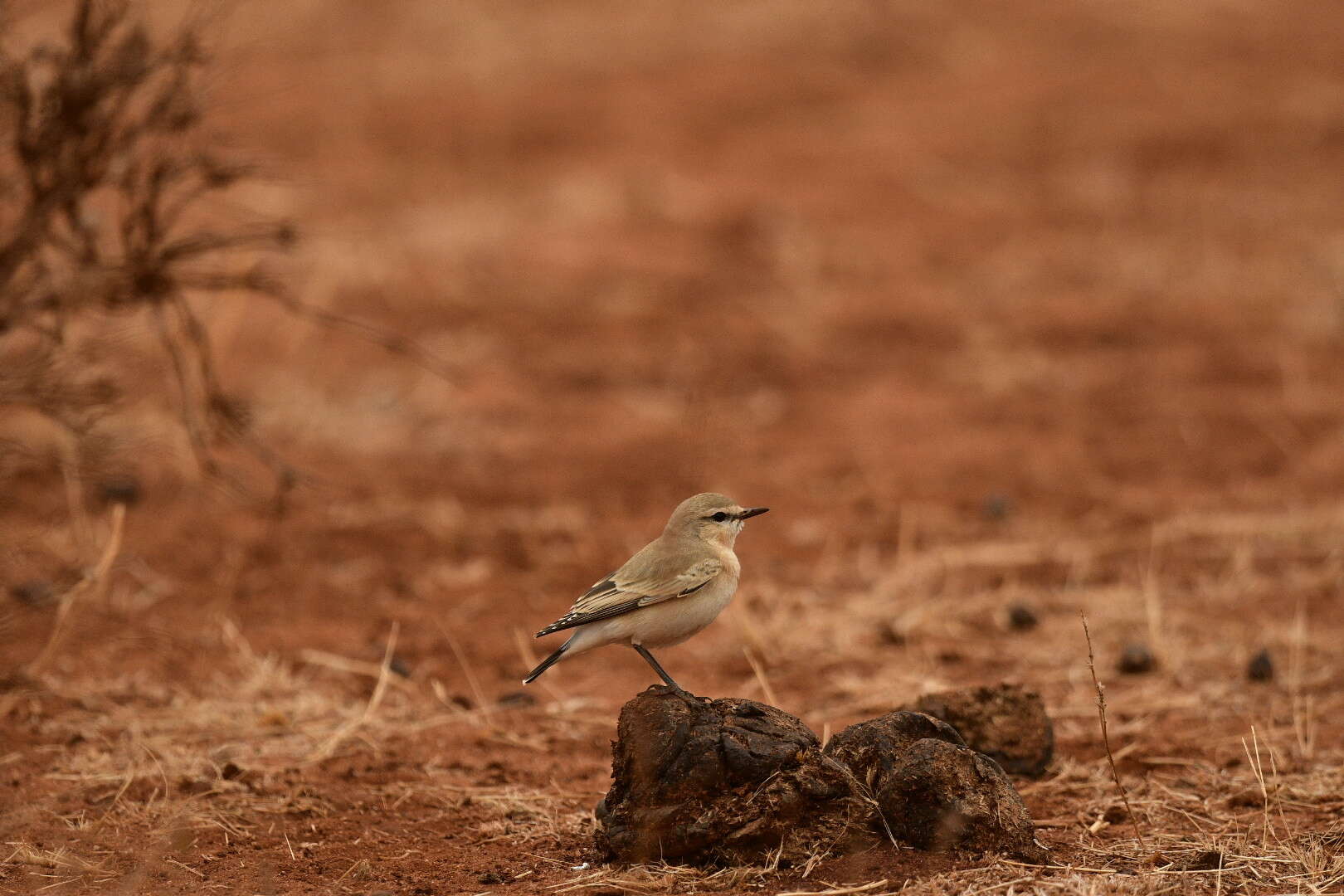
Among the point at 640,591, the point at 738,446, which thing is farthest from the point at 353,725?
the point at 738,446

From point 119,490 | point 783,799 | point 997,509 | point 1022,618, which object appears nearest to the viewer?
point 783,799

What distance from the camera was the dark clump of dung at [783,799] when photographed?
4.53m

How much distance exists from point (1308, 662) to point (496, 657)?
13.0 ft

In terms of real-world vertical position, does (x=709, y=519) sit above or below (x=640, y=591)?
above

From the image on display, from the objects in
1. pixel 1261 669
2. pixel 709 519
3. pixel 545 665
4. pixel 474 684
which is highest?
pixel 709 519

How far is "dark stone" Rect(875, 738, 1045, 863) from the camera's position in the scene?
453 cm

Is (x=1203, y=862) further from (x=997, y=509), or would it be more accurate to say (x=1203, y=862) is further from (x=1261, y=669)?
(x=997, y=509)

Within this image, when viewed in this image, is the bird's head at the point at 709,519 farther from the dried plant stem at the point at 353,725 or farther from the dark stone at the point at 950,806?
the dried plant stem at the point at 353,725

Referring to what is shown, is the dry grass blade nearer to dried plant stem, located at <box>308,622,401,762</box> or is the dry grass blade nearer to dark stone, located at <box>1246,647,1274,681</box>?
dried plant stem, located at <box>308,622,401,762</box>

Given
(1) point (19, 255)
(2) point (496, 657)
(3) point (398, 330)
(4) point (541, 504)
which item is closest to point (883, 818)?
(2) point (496, 657)

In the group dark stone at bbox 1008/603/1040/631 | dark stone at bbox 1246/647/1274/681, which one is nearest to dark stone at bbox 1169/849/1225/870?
dark stone at bbox 1246/647/1274/681

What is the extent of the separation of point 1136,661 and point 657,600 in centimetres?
304

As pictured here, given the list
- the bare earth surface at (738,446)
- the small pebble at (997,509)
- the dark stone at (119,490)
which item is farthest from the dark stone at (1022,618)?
the dark stone at (119,490)

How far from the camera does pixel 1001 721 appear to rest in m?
5.55
